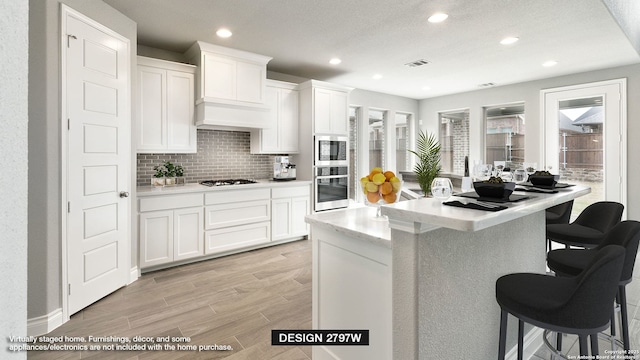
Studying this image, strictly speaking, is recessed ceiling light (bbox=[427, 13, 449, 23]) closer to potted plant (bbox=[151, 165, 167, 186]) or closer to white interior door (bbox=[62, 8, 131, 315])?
white interior door (bbox=[62, 8, 131, 315])

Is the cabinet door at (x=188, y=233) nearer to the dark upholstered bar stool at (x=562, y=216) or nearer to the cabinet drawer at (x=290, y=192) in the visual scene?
the cabinet drawer at (x=290, y=192)

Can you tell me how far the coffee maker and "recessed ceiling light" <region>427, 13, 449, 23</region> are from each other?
2.65 metres

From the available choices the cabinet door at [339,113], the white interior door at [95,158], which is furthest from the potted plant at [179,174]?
the cabinet door at [339,113]

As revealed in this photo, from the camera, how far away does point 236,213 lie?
13.7 ft

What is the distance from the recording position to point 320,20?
3.21 m

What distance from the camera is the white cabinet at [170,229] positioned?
3492 mm

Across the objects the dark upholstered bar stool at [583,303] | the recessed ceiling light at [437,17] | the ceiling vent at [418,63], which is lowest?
the dark upholstered bar stool at [583,303]

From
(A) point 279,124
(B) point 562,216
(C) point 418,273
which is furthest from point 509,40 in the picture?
(C) point 418,273

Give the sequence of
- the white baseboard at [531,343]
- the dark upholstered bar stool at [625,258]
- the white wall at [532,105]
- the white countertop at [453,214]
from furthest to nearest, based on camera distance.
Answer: the white wall at [532,105], the white baseboard at [531,343], the dark upholstered bar stool at [625,258], the white countertop at [453,214]

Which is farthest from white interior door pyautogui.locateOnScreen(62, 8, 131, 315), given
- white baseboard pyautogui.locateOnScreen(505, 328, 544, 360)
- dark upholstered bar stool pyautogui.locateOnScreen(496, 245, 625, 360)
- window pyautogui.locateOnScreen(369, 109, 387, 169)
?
window pyautogui.locateOnScreen(369, 109, 387, 169)

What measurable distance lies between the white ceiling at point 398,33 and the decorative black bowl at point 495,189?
2.03 m

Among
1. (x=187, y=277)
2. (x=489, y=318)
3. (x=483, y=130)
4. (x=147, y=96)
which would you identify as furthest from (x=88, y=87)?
(x=483, y=130)

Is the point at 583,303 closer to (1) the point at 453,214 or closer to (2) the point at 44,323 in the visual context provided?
(1) the point at 453,214
